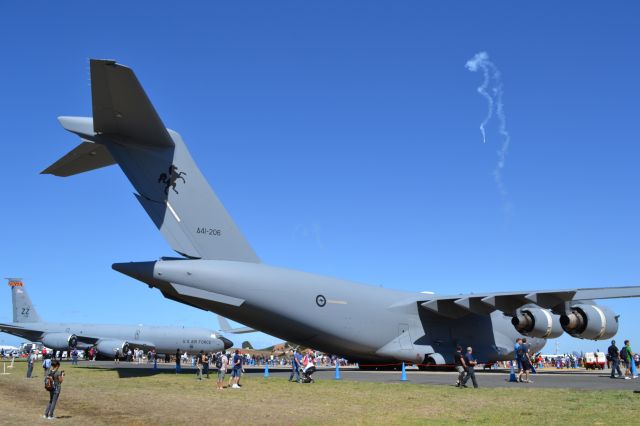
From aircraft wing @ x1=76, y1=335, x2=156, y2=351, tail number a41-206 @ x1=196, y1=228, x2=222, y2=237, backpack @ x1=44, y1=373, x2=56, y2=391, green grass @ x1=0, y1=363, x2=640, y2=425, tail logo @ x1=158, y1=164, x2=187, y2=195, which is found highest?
tail logo @ x1=158, y1=164, x2=187, y2=195

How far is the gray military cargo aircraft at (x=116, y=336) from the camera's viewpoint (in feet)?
140

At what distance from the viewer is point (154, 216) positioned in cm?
1545

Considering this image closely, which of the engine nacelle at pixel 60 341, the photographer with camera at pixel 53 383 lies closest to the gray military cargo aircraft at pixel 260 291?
the photographer with camera at pixel 53 383

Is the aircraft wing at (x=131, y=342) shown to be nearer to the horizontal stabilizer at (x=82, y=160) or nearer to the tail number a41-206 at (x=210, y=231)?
the tail number a41-206 at (x=210, y=231)

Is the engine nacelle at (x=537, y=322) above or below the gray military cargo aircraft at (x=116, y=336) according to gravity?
above

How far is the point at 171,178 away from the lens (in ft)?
50.9

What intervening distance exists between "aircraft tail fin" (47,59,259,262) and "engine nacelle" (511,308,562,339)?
31.6 feet

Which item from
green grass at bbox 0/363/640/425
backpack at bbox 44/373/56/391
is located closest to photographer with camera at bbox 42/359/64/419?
→ backpack at bbox 44/373/56/391

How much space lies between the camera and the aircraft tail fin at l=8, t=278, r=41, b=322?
48.8 meters

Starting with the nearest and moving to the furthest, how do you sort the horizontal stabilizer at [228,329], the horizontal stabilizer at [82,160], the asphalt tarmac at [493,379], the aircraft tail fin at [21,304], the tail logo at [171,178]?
the asphalt tarmac at [493,379], the horizontal stabilizer at [82,160], the tail logo at [171,178], the horizontal stabilizer at [228,329], the aircraft tail fin at [21,304]

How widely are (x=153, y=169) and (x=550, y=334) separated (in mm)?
14526

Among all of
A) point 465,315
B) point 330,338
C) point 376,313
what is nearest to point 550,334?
point 465,315

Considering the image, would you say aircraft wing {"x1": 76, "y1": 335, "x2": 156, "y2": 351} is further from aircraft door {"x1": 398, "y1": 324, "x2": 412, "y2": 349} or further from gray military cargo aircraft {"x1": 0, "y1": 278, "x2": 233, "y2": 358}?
aircraft door {"x1": 398, "y1": 324, "x2": 412, "y2": 349}

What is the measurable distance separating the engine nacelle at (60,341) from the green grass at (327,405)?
2873 cm
